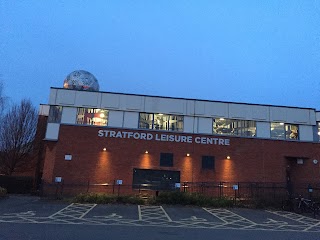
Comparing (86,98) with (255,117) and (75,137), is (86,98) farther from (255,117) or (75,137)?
(255,117)

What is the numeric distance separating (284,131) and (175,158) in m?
10.1

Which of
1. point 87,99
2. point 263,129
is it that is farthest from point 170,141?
point 263,129

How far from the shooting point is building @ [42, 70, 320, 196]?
25.7 metres

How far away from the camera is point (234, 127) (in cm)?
2784

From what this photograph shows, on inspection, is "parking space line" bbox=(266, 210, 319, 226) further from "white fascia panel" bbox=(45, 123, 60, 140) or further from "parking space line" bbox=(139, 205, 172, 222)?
"white fascia panel" bbox=(45, 123, 60, 140)

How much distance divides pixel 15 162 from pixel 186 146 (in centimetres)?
1832

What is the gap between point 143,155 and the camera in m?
26.2

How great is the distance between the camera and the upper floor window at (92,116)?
26.5 m

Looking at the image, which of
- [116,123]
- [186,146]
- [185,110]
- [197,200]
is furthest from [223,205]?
[116,123]

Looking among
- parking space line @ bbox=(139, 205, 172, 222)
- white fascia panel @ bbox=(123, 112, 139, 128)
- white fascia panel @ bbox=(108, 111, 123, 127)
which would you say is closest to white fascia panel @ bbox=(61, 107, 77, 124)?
white fascia panel @ bbox=(108, 111, 123, 127)

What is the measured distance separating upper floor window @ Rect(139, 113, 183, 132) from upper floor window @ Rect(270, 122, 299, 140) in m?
8.26

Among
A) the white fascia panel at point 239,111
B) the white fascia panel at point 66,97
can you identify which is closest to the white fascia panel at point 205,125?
the white fascia panel at point 239,111

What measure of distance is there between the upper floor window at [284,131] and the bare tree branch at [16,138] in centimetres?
2431

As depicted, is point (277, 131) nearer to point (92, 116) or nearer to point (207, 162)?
point (207, 162)
